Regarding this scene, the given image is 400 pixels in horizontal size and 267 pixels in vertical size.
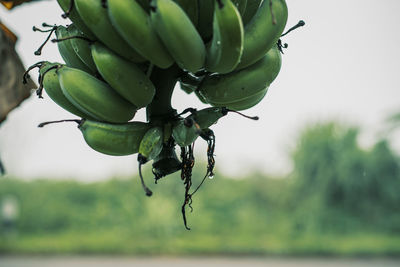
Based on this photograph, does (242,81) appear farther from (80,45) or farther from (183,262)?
(183,262)

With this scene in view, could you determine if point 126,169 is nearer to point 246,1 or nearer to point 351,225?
point 351,225

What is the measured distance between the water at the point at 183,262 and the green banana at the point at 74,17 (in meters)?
9.83

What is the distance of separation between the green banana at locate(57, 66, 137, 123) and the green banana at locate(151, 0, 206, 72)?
0.16 m

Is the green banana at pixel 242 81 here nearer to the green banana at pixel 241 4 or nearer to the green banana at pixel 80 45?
the green banana at pixel 241 4

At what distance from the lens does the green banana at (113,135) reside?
753 millimetres

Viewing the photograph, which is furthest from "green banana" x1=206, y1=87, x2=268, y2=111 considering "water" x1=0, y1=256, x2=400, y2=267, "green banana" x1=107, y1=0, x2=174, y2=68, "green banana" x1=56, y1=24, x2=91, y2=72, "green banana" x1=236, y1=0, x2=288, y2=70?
"water" x1=0, y1=256, x2=400, y2=267

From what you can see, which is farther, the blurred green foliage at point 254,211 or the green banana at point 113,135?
the blurred green foliage at point 254,211

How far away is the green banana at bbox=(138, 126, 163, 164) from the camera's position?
0.73 m

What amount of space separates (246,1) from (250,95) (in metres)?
0.19

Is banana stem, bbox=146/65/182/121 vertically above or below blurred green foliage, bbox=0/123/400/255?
above

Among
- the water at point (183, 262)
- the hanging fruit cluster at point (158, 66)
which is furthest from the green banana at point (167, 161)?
the water at point (183, 262)

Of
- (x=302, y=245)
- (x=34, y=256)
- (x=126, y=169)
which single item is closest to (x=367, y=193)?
(x=302, y=245)

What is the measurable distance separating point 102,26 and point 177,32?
0.50 ft

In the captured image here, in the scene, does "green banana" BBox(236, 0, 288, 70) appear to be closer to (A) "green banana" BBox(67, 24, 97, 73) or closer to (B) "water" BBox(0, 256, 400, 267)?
(A) "green banana" BBox(67, 24, 97, 73)
